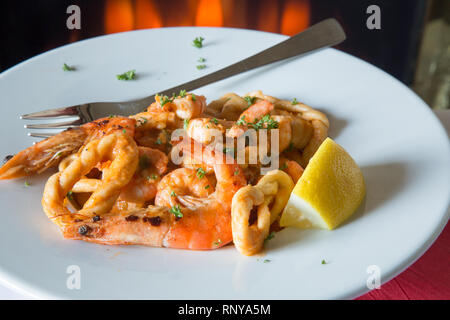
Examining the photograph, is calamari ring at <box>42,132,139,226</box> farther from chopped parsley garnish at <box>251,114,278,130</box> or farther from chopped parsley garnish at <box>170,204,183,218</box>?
chopped parsley garnish at <box>251,114,278,130</box>

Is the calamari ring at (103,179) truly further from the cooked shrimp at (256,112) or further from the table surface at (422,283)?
the cooked shrimp at (256,112)

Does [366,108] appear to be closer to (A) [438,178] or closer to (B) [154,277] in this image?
(A) [438,178]

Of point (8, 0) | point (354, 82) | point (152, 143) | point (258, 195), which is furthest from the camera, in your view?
point (8, 0)

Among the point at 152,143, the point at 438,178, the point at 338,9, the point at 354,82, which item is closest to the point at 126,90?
the point at 152,143

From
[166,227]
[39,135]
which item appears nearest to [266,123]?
[166,227]

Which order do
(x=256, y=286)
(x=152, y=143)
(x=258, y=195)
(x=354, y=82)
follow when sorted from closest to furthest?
(x=256, y=286) < (x=258, y=195) < (x=152, y=143) < (x=354, y=82)

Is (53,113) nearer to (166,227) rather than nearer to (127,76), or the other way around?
(127,76)
